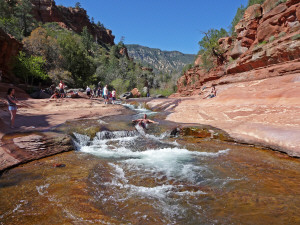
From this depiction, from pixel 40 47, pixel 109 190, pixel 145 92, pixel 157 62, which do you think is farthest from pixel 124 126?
pixel 157 62

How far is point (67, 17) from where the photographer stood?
253 feet

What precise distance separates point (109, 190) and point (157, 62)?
185876mm

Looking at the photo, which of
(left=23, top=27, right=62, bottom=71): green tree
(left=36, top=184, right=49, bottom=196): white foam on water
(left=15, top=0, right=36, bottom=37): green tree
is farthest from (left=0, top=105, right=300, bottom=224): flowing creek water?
(left=15, top=0, right=36, bottom=37): green tree

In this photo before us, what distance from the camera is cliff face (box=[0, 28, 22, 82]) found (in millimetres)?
19491

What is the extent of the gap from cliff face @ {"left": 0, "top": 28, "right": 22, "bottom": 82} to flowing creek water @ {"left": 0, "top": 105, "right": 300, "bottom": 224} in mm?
20165

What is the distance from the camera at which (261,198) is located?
342 cm

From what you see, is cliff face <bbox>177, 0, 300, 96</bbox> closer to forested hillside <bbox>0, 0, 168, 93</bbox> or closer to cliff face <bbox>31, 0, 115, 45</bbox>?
forested hillside <bbox>0, 0, 168, 93</bbox>

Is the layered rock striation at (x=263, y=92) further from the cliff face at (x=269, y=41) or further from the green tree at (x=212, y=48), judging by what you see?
the green tree at (x=212, y=48)

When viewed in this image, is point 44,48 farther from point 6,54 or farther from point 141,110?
point 141,110

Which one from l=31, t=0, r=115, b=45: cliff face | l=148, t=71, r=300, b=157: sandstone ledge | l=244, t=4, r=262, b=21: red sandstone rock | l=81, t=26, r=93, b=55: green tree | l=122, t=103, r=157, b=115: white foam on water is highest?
l=31, t=0, r=115, b=45: cliff face

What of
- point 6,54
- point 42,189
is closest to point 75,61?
point 6,54

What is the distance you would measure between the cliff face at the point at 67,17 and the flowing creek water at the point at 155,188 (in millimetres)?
78999

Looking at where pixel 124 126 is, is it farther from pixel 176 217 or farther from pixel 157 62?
pixel 157 62

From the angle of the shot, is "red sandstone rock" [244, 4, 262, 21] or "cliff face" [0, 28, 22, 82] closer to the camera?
"cliff face" [0, 28, 22, 82]
